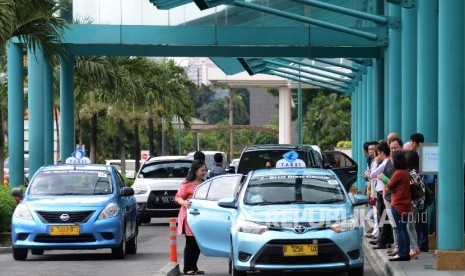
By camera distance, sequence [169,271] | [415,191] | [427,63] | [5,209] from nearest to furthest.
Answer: [169,271] < [415,191] < [427,63] < [5,209]

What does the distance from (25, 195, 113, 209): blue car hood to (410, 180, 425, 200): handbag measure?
17.4 ft

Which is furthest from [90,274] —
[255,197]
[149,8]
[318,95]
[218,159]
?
[318,95]

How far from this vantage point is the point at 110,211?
20875 millimetres

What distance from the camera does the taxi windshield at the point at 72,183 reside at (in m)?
21.7

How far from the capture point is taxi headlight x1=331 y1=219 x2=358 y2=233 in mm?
15812

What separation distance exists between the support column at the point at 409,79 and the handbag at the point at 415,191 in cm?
827

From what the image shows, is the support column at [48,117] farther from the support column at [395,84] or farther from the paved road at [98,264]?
the paved road at [98,264]

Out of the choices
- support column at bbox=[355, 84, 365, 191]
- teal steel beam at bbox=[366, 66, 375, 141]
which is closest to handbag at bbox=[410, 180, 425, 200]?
teal steel beam at bbox=[366, 66, 375, 141]

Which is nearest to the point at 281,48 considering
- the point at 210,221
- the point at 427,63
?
the point at 427,63

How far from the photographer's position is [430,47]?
22.7 m

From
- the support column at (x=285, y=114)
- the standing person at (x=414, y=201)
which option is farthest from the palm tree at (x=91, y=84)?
the standing person at (x=414, y=201)

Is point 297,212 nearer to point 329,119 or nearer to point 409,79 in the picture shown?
point 409,79

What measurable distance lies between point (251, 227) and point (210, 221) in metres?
1.78

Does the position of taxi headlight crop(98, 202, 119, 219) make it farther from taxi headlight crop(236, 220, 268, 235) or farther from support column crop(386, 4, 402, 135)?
support column crop(386, 4, 402, 135)
